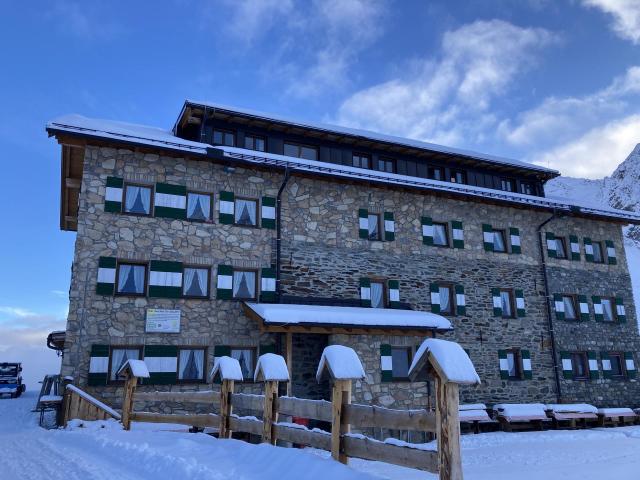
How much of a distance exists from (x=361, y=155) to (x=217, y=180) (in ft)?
18.8

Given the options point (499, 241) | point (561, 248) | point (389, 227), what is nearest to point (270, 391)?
point (389, 227)

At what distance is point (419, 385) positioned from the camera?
46.0ft

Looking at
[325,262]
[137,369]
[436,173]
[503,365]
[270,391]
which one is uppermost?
[436,173]

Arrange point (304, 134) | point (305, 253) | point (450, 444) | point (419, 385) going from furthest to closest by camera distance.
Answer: point (304, 134), point (305, 253), point (419, 385), point (450, 444)

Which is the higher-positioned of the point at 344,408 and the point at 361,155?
the point at 361,155

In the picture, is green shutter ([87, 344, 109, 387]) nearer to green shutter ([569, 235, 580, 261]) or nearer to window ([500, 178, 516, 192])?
window ([500, 178, 516, 192])

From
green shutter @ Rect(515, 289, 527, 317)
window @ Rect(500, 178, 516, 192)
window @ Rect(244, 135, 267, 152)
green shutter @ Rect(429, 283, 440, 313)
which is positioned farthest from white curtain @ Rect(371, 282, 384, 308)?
window @ Rect(500, 178, 516, 192)

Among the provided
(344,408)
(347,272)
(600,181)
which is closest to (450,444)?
(344,408)

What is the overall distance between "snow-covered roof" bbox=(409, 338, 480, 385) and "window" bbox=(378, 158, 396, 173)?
1441cm

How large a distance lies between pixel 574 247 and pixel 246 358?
13303 millimetres

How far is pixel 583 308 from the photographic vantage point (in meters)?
19.3

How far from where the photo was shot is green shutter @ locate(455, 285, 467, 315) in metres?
16.8

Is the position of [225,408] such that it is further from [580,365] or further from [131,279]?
[580,365]

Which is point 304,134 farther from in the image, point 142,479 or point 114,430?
point 142,479
